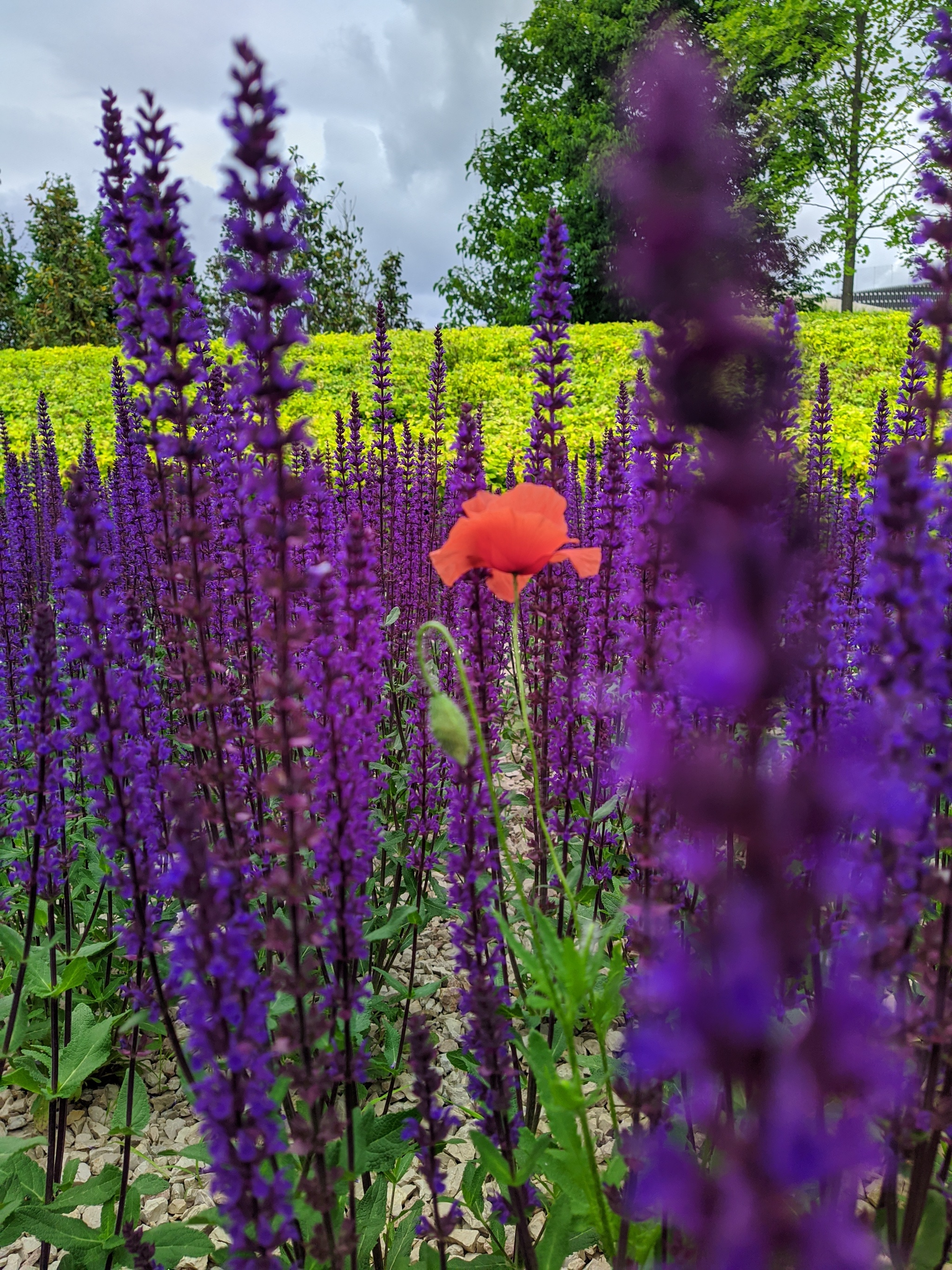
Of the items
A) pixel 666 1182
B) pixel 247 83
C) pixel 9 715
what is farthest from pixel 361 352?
pixel 666 1182

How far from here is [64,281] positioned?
107 ft

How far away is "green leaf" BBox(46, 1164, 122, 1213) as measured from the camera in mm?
2387

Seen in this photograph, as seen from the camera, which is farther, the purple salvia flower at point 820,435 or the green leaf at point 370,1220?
the purple salvia flower at point 820,435

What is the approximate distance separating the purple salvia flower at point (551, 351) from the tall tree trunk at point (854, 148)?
22846 millimetres

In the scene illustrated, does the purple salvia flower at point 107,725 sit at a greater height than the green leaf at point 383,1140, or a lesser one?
greater

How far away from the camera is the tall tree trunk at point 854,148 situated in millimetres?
22641

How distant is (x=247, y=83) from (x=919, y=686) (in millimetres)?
1566

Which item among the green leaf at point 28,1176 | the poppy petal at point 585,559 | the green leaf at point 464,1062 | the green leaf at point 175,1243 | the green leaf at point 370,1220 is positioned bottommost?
the green leaf at point 28,1176

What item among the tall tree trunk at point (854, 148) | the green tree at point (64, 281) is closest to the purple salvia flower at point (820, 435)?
the tall tree trunk at point (854, 148)

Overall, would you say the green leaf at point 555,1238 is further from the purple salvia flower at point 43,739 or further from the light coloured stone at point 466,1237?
the purple salvia flower at point 43,739

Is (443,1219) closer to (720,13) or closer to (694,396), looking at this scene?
(694,396)

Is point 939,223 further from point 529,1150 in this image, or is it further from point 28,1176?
point 28,1176

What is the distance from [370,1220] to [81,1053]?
3.91 feet

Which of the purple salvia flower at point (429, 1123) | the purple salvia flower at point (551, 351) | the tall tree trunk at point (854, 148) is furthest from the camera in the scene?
the tall tree trunk at point (854, 148)
